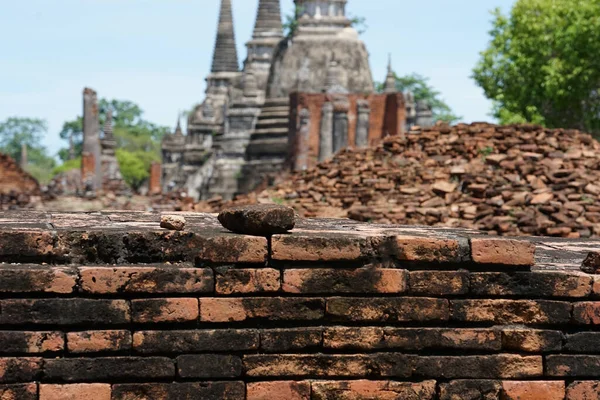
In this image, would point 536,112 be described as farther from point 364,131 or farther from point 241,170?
point 241,170

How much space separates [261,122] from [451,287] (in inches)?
1347

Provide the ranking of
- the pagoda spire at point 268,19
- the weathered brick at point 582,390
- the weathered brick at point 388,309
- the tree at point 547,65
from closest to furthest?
the weathered brick at point 388,309, the weathered brick at point 582,390, the tree at point 547,65, the pagoda spire at point 268,19

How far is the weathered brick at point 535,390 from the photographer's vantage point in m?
4.03

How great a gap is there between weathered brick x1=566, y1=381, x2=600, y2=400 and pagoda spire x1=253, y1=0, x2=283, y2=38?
4123cm

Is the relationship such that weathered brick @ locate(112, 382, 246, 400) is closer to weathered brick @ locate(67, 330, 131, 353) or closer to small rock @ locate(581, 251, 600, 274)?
weathered brick @ locate(67, 330, 131, 353)

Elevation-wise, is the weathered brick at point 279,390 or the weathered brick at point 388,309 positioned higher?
the weathered brick at point 388,309

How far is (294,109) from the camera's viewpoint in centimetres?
3328

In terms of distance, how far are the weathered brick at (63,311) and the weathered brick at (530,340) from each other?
1.30 m

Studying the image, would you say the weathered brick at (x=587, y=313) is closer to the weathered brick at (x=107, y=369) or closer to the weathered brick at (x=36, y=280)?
the weathered brick at (x=107, y=369)

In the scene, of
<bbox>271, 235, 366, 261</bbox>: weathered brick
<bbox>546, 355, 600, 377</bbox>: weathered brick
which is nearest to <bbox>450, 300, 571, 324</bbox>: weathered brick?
Result: <bbox>546, 355, 600, 377</bbox>: weathered brick

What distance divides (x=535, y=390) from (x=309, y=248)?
935 mm

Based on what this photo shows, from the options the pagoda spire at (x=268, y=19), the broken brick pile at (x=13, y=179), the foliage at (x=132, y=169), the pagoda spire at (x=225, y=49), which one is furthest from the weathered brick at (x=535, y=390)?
the foliage at (x=132, y=169)

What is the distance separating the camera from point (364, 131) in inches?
1272

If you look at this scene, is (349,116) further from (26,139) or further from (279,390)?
(26,139)
